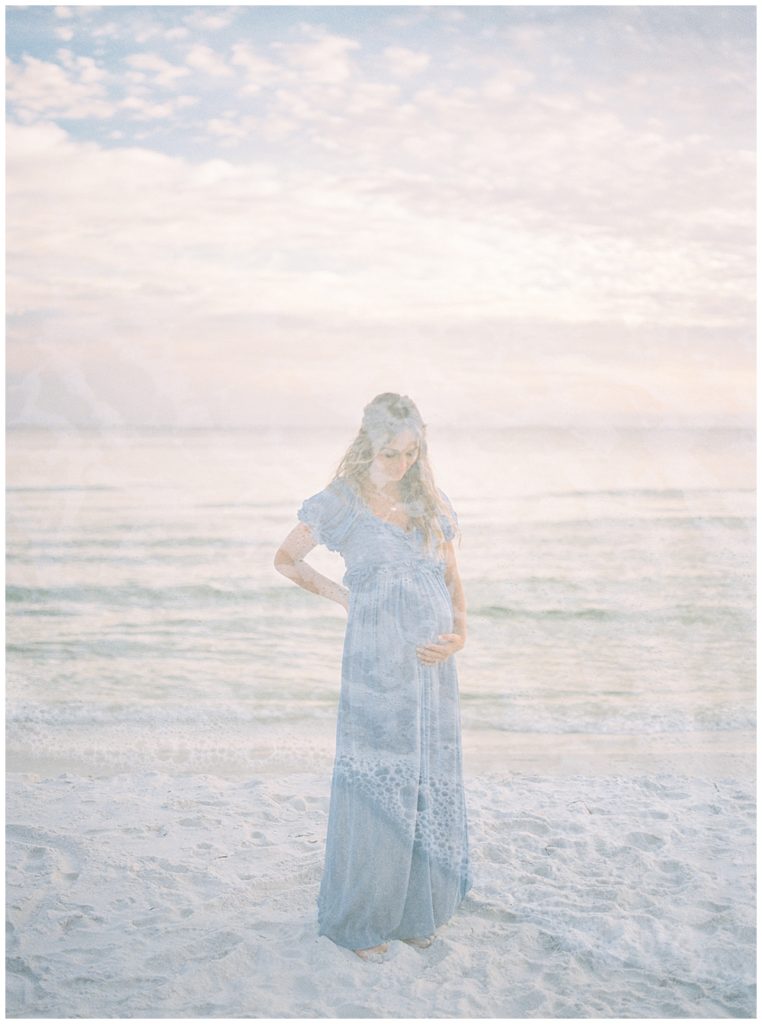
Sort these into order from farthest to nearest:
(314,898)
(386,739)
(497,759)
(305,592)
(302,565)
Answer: (305,592), (497,759), (314,898), (302,565), (386,739)

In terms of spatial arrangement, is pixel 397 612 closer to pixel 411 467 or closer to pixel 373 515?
pixel 373 515

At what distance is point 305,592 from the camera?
7.23 meters

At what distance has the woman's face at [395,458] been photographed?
230 centimetres

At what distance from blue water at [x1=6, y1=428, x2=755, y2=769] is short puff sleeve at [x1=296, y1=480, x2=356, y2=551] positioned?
2007 millimetres

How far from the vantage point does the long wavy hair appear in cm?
228

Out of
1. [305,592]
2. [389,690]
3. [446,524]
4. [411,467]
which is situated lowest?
[305,592]

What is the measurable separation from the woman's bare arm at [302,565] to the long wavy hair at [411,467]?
0.16 m

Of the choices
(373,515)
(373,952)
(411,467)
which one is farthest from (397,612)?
(373,952)

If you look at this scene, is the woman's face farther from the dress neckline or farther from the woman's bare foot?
the woman's bare foot

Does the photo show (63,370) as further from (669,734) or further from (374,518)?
(669,734)

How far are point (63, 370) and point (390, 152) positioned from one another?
1972 millimetres

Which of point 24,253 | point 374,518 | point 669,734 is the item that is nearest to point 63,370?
point 24,253

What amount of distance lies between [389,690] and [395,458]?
0.55 meters

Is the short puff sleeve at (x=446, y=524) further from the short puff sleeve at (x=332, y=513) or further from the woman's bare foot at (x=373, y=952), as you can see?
the woman's bare foot at (x=373, y=952)
